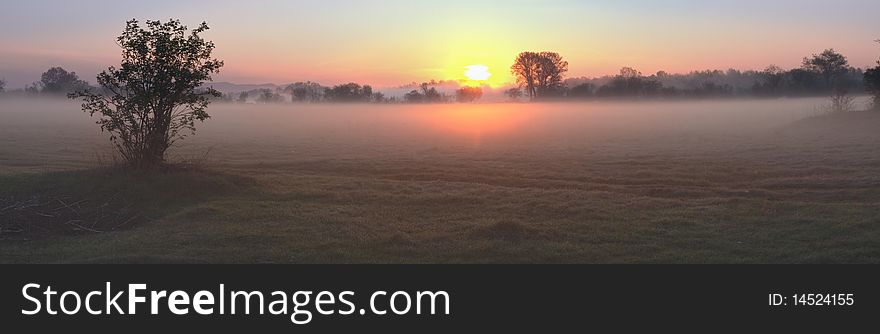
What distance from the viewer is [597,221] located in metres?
13.9

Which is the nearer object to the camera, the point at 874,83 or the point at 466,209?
the point at 466,209

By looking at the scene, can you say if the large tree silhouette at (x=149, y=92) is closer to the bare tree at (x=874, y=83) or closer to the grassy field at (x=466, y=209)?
the grassy field at (x=466, y=209)

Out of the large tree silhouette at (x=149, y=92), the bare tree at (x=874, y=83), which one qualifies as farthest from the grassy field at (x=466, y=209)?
the bare tree at (x=874, y=83)

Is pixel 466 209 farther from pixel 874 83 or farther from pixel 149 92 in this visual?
pixel 874 83

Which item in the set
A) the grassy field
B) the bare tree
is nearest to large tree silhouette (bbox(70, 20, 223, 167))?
the grassy field

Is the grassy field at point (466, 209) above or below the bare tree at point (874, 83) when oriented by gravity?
below

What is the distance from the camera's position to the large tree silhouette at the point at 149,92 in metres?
17.7

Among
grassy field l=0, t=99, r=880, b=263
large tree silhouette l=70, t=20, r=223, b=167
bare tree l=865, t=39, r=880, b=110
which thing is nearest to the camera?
grassy field l=0, t=99, r=880, b=263

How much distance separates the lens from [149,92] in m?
18.0

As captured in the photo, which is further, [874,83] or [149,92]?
[874,83]

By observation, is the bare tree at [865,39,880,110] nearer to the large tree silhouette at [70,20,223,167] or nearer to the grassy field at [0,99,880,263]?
the grassy field at [0,99,880,263]

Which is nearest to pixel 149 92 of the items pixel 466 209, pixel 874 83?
pixel 466 209

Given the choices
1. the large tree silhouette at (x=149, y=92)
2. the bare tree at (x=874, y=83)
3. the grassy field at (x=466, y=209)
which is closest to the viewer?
the grassy field at (x=466, y=209)

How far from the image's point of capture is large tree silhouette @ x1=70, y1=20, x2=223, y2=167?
17719mm
